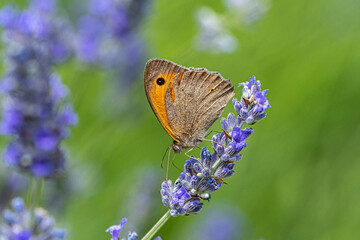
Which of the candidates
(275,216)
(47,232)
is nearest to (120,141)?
(275,216)

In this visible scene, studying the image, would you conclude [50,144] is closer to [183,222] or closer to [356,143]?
[183,222]

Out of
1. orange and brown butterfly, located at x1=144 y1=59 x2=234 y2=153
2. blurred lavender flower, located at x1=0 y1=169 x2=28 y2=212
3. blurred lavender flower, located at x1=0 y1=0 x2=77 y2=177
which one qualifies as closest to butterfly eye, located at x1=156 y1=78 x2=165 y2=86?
orange and brown butterfly, located at x1=144 y1=59 x2=234 y2=153

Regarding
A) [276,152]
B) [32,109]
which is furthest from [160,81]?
[276,152]

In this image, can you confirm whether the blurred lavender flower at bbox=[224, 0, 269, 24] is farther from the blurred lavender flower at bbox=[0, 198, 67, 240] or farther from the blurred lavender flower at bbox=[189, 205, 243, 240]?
the blurred lavender flower at bbox=[0, 198, 67, 240]

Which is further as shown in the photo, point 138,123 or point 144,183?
point 138,123

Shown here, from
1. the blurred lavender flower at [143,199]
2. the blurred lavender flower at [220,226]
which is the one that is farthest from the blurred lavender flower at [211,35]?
the blurred lavender flower at [220,226]

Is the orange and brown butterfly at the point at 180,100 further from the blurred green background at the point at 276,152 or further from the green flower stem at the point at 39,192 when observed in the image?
the blurred green background at the point at 276,152

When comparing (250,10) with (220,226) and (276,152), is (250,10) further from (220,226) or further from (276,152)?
(220,226)
